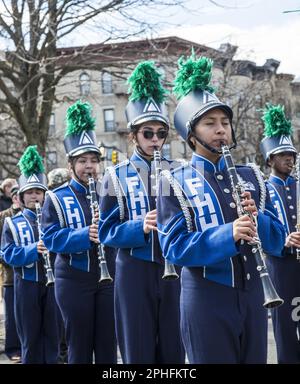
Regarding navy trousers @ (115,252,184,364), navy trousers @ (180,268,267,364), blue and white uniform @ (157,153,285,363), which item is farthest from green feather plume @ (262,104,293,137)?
navy trousers @ (180,268,267,364)

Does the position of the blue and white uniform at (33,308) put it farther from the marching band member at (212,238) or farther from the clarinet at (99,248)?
the marching band member at (212,238)

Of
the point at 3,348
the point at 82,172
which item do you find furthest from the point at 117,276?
the point at 3,348

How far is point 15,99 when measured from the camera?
15547 millimetres

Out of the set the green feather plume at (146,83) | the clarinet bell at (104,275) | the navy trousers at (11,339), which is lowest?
the navy trousers at (11,339)

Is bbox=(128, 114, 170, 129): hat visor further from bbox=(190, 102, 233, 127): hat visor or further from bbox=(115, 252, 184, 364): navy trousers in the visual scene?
bbox=(190, 102, 233, 127): hat visor

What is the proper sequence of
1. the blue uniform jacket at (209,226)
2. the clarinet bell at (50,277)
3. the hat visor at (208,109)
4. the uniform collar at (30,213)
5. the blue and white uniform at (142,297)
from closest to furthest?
the blue uniform jacket at (209,226)
the hat visor at (208,109)
the blue and white uniform at (142,297)
the clarinet bell at (50,277)
the uniform collar at (30,213)

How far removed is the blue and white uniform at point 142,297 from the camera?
522 cm

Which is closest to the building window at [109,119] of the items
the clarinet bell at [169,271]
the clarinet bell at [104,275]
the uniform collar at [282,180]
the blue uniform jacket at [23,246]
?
the blue uniform jacket at [23,246]

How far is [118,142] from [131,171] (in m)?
51.0

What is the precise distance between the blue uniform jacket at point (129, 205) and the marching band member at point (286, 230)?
160cm

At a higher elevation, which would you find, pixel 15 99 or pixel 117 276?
pixel 15 99

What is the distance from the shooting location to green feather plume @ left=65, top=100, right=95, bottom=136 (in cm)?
688

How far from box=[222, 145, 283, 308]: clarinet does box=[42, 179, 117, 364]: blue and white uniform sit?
2299mm
